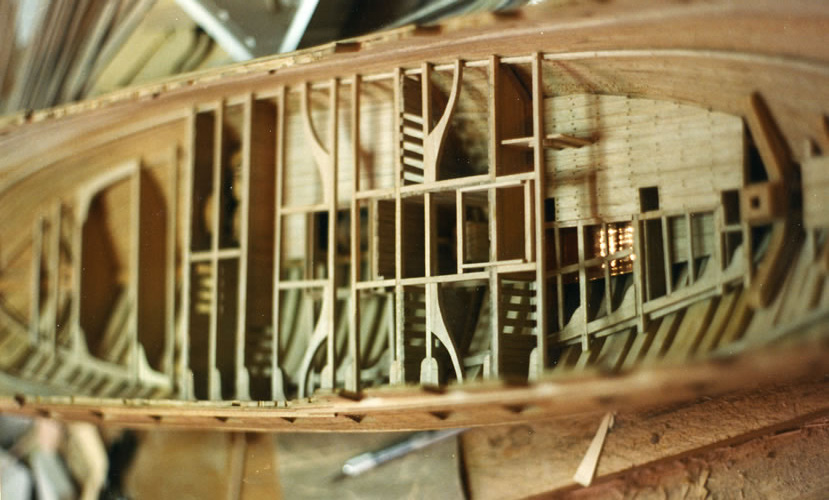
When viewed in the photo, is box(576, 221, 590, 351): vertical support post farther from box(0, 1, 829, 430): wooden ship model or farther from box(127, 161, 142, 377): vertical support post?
box(127, 161, 142, 377): vertical support post

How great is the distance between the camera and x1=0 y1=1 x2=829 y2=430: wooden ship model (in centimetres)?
333

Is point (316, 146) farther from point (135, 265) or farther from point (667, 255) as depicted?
point (667, 255)

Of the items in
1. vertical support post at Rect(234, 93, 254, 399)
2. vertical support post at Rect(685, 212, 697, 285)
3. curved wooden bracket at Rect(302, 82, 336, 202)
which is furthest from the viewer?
vertical support post at Rect(234, 93, 254, 399)

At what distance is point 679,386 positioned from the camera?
2.94 meters

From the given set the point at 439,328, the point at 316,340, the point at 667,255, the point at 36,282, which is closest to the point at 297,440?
the point at 316,340

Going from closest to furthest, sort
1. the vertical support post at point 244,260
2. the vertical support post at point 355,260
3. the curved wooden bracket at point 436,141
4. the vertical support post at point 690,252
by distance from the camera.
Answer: the vertical support post at point 690,252 < the curved wooden bracket at point 436,141 < the vertical support post at point 355,260 < the vertical support post at point 244,260

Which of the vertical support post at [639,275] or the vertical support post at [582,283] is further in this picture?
the vertical support post at [582,283]

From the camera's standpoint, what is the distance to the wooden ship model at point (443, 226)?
10.9 ft

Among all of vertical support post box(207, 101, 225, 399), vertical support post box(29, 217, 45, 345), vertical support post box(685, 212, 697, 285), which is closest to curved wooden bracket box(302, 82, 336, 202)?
vertical support post box(207, 101, 225, 399)

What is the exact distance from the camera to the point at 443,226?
511cm

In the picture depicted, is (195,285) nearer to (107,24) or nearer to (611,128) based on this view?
(107,24)

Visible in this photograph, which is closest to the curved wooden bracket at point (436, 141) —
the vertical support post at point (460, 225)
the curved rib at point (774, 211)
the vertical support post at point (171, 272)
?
the vertical support post at point (460, 225)

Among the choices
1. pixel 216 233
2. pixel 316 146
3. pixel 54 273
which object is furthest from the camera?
pixel 54 273

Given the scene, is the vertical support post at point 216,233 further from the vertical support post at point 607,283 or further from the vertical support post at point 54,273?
the vertical support post at point 607,283
